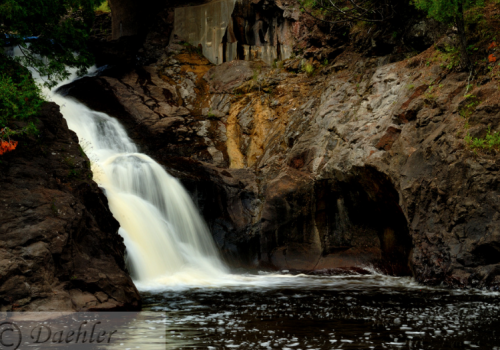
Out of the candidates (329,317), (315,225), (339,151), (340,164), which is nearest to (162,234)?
(315,225)

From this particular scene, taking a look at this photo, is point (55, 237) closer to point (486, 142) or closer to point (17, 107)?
point (17, 107)

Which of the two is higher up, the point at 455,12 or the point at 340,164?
the point at 455,12

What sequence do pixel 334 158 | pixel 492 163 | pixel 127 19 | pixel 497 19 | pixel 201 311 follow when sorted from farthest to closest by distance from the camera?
pixel 127 19 < pixel 334 158 < pixel 497 19 < pixel 492 163 < pixel 201 311

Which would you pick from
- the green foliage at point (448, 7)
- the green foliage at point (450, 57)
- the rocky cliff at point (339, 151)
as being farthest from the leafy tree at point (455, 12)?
the rocky cliff at point (339, 151)

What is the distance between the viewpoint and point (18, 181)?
878 cm

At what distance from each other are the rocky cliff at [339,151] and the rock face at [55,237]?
16.4 feet

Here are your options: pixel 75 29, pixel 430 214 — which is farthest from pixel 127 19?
pixel 430 214

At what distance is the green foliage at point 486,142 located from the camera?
33.1 ft

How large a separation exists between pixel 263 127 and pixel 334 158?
533 centimetres

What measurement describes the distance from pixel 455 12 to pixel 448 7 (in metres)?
0.22

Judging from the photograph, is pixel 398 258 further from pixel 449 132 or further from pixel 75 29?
pixel 75 29

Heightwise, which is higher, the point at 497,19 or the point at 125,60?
the point at 125,60

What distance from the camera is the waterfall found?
11602 mm

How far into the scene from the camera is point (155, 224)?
42.6ft
